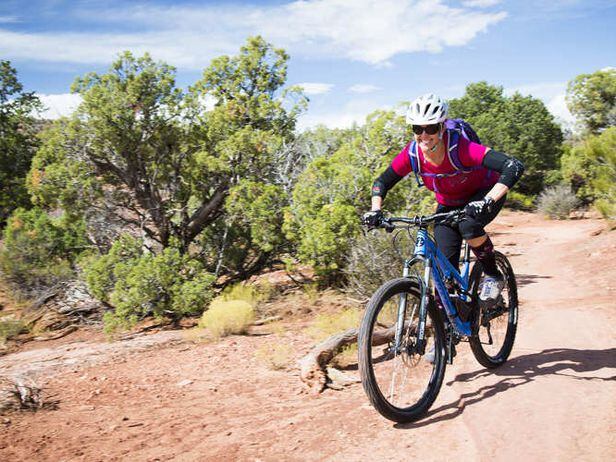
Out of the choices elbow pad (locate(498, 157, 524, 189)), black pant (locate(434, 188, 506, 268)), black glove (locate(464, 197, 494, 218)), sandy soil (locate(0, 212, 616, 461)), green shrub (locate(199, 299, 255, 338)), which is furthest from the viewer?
green shrub (locate(199, 299, 255, 338))

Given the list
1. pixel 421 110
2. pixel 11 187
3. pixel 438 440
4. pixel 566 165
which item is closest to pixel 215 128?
pixel 421 110

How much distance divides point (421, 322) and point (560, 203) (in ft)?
70.1

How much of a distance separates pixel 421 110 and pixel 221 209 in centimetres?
713

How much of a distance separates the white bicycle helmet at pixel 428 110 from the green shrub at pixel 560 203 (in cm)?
2096

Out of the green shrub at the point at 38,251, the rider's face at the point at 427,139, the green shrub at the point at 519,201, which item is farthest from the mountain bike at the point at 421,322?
the green shrub at the point at 519,201

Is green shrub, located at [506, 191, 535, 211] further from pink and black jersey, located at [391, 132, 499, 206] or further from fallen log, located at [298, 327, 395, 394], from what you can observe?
pink and black jersey, located at [391, 132, 499, 206]

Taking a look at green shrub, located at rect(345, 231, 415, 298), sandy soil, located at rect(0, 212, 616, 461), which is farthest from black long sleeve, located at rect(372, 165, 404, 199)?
green shrub, located at rect(345, 231, 415, 298)

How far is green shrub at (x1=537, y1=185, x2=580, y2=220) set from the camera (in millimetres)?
22203

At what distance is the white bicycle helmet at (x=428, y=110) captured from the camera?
3.58 metres

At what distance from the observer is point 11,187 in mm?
16969

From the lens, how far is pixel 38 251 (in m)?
11.4

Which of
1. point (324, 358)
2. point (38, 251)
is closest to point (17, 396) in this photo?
point (324, 358)

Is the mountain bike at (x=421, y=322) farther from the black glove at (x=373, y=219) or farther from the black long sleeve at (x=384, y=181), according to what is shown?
the black long sleeve at (x=384, y=181)

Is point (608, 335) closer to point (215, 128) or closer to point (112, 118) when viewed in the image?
point (215, 128)
